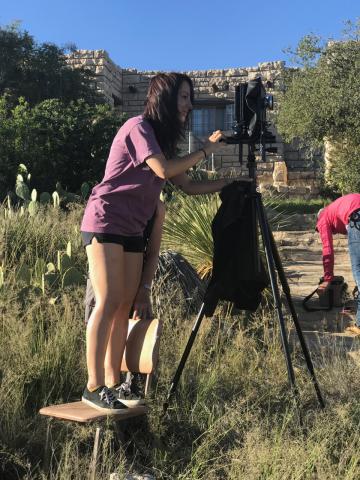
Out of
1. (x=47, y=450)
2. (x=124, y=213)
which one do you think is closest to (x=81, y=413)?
(x=47, y=450)

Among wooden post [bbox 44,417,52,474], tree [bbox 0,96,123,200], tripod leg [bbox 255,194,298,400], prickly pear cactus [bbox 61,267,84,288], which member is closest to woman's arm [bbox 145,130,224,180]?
tripod leg [bbox 255,194,298,400]

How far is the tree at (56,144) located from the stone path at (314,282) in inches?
155

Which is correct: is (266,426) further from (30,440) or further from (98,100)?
(98,100)

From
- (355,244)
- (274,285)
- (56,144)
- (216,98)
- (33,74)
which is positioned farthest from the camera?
(216,98)

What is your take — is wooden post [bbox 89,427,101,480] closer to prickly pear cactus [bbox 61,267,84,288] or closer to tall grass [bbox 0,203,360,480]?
tall grass [bbox 0,203,360,480]

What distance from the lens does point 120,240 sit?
8.09 feet

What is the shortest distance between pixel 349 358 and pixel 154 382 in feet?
4.53

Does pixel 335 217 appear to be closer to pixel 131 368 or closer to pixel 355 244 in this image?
pixel 355 244

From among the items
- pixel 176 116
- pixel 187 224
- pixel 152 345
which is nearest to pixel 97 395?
pixel 152 345

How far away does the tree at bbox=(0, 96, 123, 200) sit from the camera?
9289 mm

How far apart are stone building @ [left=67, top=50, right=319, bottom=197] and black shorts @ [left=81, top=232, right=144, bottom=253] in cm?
1399

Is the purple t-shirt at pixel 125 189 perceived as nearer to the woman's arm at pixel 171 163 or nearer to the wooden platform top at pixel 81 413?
the woman's arm at pixel 171 163

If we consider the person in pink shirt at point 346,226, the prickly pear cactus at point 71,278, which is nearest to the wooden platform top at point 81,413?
the prickly pear cactus at point 71,278

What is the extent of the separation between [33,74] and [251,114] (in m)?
16.7
